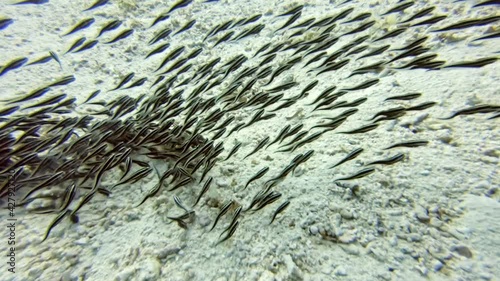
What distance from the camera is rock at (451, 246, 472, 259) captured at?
7.34ft

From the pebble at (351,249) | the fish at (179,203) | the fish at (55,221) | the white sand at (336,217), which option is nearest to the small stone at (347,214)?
the white sand at (336,217)

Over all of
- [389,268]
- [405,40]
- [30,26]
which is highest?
[30,26]

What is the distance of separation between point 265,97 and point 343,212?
1.81 m

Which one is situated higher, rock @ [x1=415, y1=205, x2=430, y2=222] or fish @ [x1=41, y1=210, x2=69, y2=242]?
fish @ [x1=41, y1=210, x2=69, y2=242]

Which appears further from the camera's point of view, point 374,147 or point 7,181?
point 374,147

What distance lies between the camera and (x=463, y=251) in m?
2.26

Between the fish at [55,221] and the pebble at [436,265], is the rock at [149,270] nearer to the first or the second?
the fish at [55,221]

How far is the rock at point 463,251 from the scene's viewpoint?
2.24m

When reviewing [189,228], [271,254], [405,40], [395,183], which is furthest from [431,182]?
[405,40]

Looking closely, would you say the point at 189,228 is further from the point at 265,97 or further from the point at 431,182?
the point at 431,182

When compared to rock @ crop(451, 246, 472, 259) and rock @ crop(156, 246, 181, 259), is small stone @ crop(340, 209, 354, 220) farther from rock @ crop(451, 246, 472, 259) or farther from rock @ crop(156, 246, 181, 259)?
rock @ crop(156, 246, 181, 259)

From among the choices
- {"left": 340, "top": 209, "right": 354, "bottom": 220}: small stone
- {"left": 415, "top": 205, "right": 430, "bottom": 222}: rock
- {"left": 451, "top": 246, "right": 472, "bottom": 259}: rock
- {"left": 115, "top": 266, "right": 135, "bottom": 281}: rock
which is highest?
{"left": 115, "top": 266, "right": 135, "bottom": 281}: rock

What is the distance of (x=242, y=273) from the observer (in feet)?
8.13

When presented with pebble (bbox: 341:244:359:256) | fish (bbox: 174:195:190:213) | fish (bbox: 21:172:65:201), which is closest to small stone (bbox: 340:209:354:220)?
pebble (bbox: 341:244:359:256)
